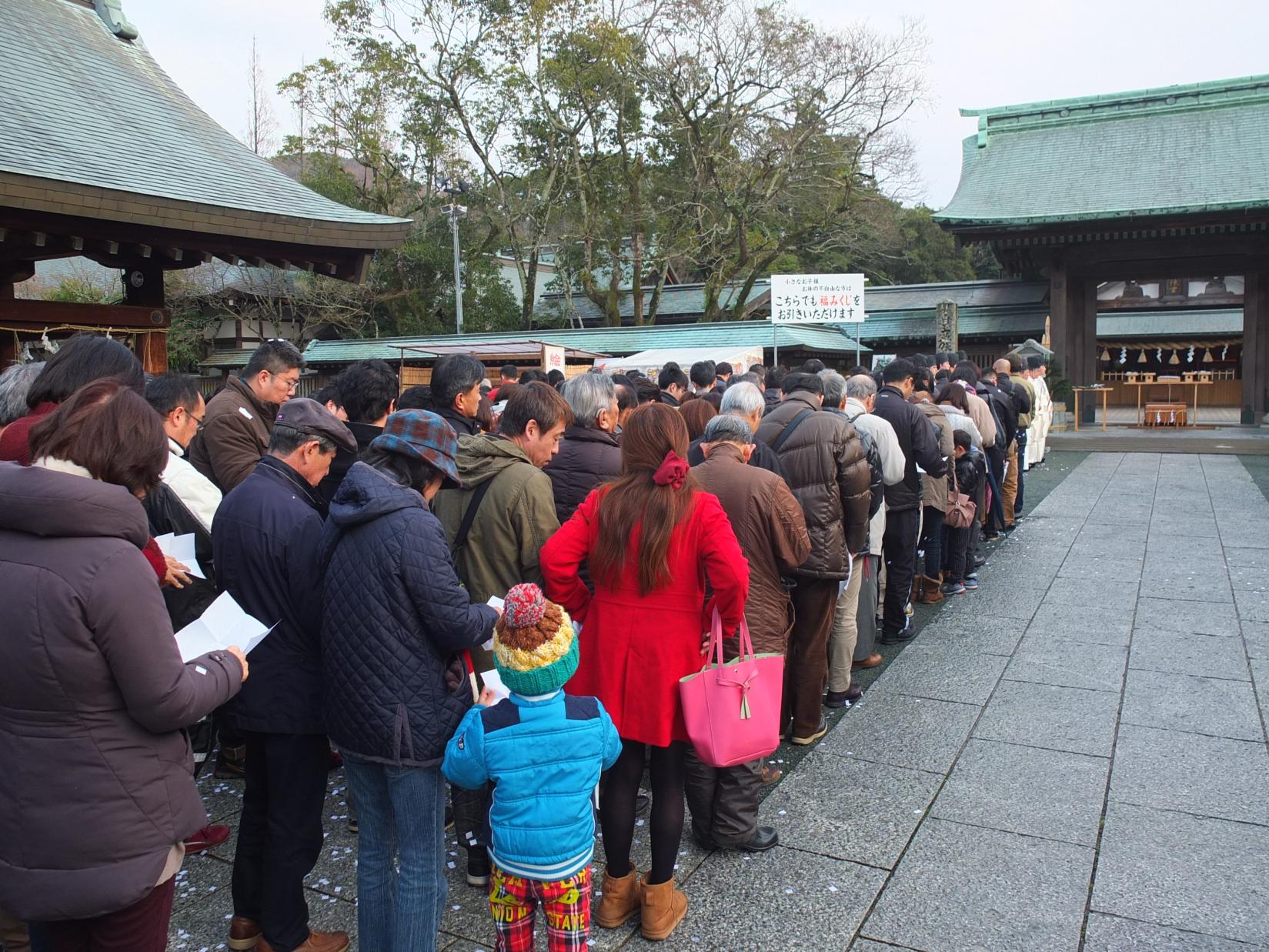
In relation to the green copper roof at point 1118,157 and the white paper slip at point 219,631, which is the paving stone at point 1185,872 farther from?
the green copper roof at point 1118,157

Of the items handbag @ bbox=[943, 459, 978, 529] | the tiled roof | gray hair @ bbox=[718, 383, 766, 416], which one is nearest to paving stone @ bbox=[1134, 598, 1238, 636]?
handbag @ bbox=[943, 459, 978, 529]

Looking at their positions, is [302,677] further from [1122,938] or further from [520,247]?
[520,247]

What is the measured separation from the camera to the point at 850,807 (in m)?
3.59

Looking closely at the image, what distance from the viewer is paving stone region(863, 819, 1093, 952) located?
273 centimetres

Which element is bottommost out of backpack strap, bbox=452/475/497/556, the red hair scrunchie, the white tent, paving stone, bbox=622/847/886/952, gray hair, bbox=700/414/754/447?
paving stone, bbox=622/847/886/952

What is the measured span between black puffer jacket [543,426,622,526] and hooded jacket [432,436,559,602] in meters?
0.44

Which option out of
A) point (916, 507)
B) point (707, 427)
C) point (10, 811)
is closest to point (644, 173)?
Answer: point (916, 507)

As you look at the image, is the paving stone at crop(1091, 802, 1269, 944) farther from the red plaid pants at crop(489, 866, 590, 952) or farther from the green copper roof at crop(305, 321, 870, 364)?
the green copper roof at crop(305, 321, 870, 364)

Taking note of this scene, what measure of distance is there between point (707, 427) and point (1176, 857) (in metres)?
2.32

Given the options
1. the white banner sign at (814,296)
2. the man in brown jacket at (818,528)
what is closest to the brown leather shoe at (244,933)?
the man in brown jacket at (818,528)

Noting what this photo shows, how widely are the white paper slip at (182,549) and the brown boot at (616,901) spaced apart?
1.84 m

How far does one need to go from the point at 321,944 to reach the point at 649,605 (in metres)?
1.47

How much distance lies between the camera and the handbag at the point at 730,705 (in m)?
2.74

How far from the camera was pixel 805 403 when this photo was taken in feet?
14.6
